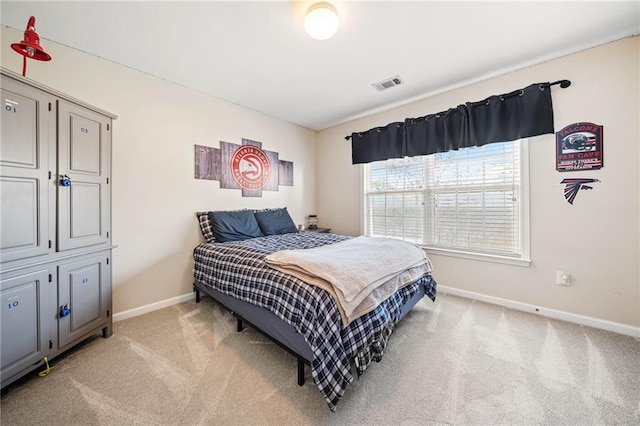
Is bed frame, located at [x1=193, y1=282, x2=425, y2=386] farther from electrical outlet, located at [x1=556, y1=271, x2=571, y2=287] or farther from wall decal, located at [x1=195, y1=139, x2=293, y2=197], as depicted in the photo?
wall decal, located at [x1=195, y1=139, x2=293, y2=197]

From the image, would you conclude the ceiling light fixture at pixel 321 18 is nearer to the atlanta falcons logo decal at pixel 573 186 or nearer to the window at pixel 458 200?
the window at pixel 458 200

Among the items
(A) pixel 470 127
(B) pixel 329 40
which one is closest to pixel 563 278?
(A) pixel 470 127

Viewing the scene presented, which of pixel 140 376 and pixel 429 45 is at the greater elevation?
pixel 429 45

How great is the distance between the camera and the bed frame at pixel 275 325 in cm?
148

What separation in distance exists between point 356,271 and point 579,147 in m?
2.41

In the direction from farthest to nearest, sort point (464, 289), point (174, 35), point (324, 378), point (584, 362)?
point (464, 289)
point (174, 35)
point (584, 362)
point (324, 378)

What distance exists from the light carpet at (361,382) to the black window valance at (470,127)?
190 centimetres

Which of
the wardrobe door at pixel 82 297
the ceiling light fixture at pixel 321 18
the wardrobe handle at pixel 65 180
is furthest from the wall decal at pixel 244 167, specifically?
the ceiling light fixture at pixel 321 18

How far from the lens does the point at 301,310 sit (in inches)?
55.1

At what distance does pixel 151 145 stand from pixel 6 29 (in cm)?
116

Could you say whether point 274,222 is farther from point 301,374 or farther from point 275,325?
point 301,374

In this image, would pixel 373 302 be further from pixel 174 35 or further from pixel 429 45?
pixel 174 35

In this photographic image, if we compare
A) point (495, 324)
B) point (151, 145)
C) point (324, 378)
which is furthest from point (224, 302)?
point (495, 324)

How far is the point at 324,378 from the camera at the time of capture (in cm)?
124
